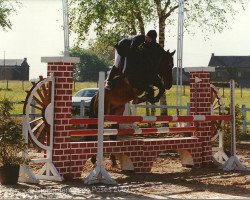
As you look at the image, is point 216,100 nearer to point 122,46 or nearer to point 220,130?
point 220,130

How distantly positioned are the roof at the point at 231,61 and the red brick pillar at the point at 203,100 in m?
83.7

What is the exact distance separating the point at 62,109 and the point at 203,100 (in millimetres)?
3810

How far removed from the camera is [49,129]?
9.11m

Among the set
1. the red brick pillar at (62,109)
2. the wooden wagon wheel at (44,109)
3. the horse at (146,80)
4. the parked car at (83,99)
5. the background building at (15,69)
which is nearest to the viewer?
the wooden wagon wheel at (44,109)

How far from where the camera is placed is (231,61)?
316 feet

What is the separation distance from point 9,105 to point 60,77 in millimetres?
929

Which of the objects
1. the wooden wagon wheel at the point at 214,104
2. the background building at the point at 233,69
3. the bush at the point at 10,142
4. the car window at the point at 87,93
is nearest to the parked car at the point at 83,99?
the car window at the point at 87,93

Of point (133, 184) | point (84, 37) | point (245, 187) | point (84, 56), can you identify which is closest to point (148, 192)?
point (133, 184)

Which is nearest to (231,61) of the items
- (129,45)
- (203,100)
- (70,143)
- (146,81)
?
(203,100)

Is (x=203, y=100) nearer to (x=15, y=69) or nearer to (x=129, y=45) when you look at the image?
(x=129, y=45)

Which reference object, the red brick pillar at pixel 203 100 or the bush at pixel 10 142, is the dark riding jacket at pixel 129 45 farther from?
the bush at pixel 10 142

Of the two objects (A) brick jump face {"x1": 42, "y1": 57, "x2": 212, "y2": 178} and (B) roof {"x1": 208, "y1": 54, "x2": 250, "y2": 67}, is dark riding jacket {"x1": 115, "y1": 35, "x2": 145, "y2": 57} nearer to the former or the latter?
(A) brick jump face {"x1": 42, "y1": 57, "x2": 212, "y2": 178}

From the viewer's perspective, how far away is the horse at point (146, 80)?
35.0 feet

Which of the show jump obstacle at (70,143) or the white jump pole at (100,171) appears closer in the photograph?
the white jump pole at (100,171)
